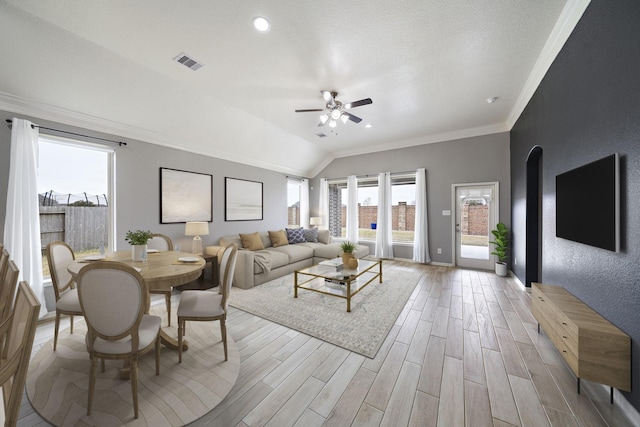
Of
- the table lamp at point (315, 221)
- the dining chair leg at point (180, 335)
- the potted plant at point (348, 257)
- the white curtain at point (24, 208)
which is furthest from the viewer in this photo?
the table lamp at point (315, 221)

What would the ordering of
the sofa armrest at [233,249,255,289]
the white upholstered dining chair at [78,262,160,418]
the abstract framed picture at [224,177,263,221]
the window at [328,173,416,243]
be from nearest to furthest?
the white upholstered dining chair at [78,262,160,418]
the sofa armrest at [233,249,255,289]
the abstract framed picture at [224,177,263,221]
the window at [328,173,416,243]

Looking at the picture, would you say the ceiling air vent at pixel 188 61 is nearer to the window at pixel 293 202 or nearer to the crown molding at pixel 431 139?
the window at pixel 293 202

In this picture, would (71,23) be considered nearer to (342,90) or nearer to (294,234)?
(342,90)

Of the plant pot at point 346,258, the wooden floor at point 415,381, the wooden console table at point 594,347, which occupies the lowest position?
the wooden floor at point 415,381

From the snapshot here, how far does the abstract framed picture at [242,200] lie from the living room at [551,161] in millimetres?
134

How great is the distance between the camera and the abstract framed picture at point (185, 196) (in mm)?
4051

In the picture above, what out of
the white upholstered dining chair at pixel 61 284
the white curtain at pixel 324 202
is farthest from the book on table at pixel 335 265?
the white curtain at pixel 324 202

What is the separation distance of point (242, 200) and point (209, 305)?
12.0ft

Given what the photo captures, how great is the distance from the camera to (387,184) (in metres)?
6.10

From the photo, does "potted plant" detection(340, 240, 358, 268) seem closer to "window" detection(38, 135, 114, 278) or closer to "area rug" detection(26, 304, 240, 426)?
"area rug" detection(26, 304, 240, 426)

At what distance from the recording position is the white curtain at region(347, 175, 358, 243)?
660 cm

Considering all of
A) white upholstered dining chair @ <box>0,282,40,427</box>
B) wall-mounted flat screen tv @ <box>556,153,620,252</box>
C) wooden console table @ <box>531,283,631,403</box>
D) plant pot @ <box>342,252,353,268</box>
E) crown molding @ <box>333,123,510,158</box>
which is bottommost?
wooden console table @ <box>531,283,631,403</box>

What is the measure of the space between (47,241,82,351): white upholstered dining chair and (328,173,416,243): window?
5682 millimetres

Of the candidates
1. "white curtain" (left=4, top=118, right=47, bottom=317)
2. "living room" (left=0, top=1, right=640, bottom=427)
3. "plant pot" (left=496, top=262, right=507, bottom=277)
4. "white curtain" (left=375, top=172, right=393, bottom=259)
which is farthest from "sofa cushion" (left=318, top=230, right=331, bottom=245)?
"white curtain" (left=4, top=118, right=47, bottom=317)
